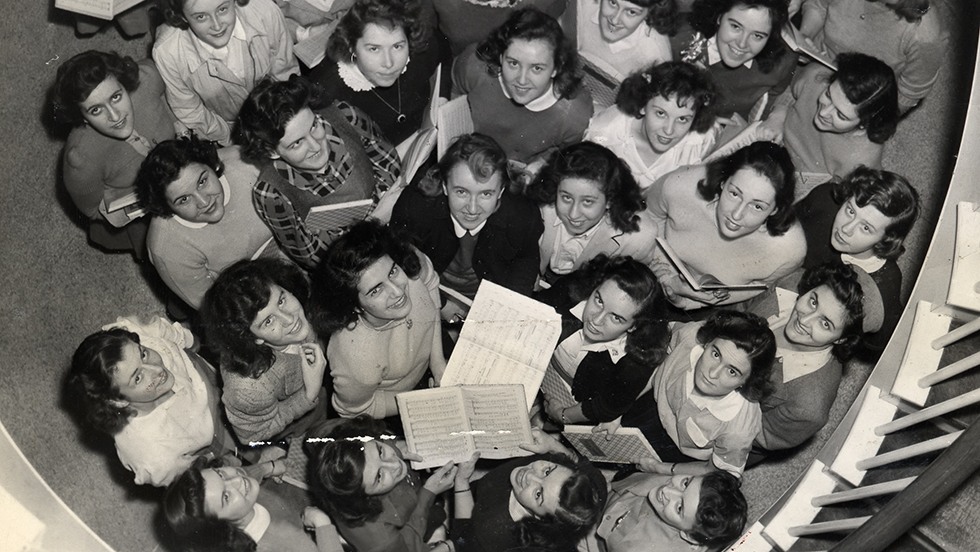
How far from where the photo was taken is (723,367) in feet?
6.69

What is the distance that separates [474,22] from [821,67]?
0.88 metres

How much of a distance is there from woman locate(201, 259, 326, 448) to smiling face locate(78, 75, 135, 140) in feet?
1.31

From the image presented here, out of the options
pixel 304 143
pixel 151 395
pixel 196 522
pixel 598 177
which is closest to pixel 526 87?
pixel 598 177

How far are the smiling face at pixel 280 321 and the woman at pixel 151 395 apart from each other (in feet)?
0.54

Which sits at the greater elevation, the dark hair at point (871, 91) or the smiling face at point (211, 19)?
the dark hair at point (871, 91)

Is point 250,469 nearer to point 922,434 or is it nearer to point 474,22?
point 474,22

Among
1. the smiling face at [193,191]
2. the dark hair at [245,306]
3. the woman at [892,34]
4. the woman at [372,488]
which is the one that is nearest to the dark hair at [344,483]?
the woman at [372,488]

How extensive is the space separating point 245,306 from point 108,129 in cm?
51

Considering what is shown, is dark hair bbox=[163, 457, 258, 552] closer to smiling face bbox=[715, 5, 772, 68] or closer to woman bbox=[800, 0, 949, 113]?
smiling face bbox=[715, 5, 772, 68]

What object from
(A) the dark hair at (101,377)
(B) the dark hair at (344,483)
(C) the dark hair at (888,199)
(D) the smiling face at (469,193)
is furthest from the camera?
(C) the dark hair at (888,199)

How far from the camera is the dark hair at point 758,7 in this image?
2.17 m

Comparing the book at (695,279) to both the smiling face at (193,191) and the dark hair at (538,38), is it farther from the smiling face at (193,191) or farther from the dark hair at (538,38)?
the smiling face at (193,191)

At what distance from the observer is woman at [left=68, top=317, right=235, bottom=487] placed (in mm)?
1819

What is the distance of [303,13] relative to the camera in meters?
2.17
